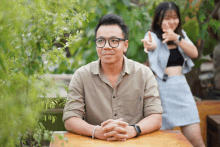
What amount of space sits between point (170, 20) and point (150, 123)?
3.53 ft

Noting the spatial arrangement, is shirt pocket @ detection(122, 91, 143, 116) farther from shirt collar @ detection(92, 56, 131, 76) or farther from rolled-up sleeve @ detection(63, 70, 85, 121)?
rolled-up sleeve @ detection(63, 70, 85, 121)

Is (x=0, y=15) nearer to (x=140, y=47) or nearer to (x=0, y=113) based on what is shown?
(x=0, y=113)

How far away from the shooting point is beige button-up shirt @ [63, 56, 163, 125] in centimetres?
185

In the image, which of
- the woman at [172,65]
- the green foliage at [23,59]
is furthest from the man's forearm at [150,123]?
the green foliage at [23,59]

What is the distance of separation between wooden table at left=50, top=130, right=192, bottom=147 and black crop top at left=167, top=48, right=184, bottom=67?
88cm

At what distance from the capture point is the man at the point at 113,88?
1.78 metres

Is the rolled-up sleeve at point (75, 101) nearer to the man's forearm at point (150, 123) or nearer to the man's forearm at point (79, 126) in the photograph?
the man's forearm at point (79, 126)

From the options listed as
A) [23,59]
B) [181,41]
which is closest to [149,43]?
[181,41]

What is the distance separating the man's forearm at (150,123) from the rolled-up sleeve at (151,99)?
0.04 meters

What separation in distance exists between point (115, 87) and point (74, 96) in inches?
11.8

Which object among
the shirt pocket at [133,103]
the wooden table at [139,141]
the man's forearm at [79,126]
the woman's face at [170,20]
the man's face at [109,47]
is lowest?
the wooden table at [139,141]

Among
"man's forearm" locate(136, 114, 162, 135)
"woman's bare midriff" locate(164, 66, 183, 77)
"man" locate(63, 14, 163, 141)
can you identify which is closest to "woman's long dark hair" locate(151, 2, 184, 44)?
"woman's bare midriff" locate(164, 66, 183, 77)

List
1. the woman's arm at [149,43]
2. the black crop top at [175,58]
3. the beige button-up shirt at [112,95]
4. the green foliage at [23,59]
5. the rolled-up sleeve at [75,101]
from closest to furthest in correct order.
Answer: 1. the green foliage at [23,59]
2. the rolled-up sleeve at [75,101]
3. the beige button-up shirt at [112,95]
4. the woman's arm at [149,43]
5. the black crop top at [175,58]

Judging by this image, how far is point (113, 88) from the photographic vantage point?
1871mm
